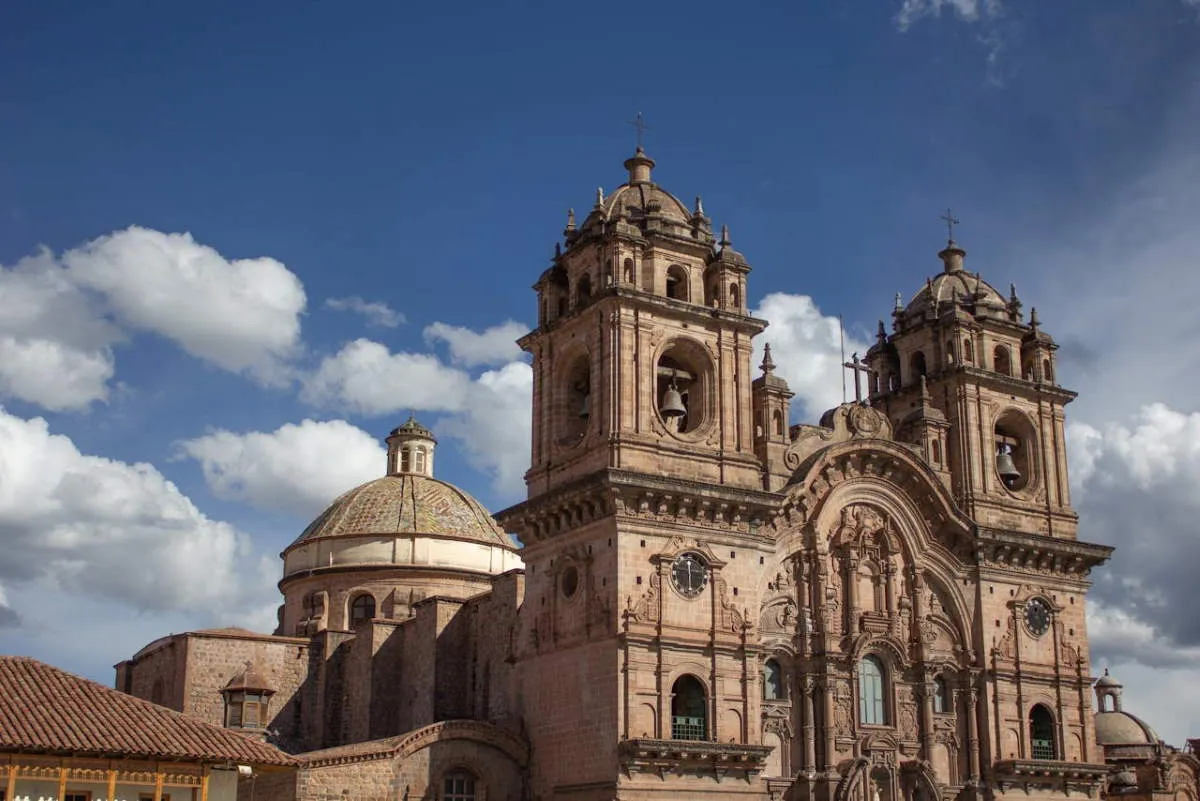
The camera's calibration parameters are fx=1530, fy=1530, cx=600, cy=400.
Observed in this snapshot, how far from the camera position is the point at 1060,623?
44.7m

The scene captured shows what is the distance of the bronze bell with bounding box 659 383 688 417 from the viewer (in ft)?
129

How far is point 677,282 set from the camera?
41.2m

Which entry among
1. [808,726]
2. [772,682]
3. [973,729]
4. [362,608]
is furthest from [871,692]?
[362,608]

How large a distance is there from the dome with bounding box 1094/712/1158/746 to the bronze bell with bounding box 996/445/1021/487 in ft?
53.2

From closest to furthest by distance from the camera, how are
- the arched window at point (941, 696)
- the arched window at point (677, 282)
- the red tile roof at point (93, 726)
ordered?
the red tile roof at point (93, 726) → the arched window at point (677, 282) → the arched window at point (941, 696)

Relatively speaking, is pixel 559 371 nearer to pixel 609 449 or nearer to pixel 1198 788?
pixel 609 449

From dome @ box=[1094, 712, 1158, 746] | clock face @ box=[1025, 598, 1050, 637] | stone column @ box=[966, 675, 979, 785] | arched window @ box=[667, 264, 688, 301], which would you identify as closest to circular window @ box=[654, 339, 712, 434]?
arched window @ box=[667, 264, 688, 301]

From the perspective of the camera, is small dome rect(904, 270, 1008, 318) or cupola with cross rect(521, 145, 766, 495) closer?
cupola with cross rect(521, 145, 766, 495)

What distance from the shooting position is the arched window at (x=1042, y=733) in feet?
142

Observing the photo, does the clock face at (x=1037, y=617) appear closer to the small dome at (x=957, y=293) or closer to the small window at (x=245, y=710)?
the small dome at (x=957, y=293)

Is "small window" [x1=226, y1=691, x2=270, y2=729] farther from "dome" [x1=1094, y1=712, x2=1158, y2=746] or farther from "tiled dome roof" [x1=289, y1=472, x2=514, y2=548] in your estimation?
"dome" [x1=1094, y1=712, x2=1158, y2=746]

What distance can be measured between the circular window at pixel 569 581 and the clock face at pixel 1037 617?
46.8 ft

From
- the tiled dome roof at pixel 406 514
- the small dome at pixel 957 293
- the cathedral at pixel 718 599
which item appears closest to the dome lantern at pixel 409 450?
the tiled dome roof at pixel 406 514

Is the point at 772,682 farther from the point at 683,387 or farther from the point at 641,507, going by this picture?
the point at 683,387
